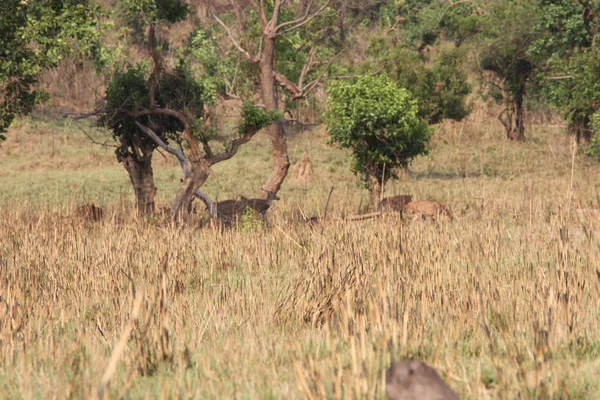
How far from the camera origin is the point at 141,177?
1354 centimetres

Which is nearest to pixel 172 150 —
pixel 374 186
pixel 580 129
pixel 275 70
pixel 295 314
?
pixel 374 186

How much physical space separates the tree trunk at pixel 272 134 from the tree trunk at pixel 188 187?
2.06m

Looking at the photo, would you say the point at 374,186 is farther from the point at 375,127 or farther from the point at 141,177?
the point at 141,177

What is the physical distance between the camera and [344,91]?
57.0ft

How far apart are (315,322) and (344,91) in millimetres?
12562

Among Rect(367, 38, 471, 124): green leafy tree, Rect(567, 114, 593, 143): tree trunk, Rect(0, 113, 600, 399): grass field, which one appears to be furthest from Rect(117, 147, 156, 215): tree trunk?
Rect(567, 114, 593, 143): tree trunk

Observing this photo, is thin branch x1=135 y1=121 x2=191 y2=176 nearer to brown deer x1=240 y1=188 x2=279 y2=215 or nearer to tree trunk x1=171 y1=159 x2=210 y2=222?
tree trunk x1=171 y1=159 x2=210 y2=222

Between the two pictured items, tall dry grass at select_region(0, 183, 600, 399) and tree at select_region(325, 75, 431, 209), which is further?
tree at select_region(325, 75, 431, 209)

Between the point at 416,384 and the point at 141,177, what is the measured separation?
10.7m

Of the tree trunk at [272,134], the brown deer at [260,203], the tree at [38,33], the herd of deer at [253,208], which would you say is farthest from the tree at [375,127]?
the tree at [38,33]

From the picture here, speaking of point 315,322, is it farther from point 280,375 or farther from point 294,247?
point 294,247

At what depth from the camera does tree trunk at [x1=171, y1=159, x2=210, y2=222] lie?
39.9 feet

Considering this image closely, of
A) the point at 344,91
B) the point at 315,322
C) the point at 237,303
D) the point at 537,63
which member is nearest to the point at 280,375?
the point at 315,322

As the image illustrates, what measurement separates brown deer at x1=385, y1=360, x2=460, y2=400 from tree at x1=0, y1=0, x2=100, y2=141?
8.18 m
